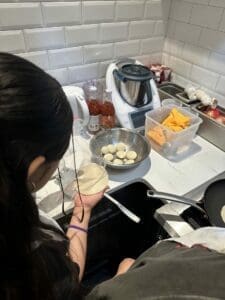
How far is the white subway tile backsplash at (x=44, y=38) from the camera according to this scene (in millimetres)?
879

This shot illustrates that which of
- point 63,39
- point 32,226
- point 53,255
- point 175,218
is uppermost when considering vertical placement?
point 63,39

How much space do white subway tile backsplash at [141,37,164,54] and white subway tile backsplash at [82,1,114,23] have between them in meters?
0.23

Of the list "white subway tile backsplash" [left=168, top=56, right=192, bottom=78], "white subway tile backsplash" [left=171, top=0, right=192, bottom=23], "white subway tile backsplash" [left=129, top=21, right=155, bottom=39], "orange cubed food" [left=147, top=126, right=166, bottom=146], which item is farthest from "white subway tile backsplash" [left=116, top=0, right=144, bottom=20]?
"orange cubed food" [left=147, top=126, right=166, bottom=146]

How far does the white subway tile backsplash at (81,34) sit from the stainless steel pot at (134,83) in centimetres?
16

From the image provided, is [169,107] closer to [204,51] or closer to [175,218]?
[204,51]

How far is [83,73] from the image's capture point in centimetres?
108

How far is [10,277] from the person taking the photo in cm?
42

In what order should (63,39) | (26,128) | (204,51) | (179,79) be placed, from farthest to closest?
1. (179,79)
2. (204,51)
3. (63,39)
4. (26,128)

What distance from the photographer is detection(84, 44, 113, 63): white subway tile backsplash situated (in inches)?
40.7

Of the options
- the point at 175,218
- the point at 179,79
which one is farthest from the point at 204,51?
the point at 175,218

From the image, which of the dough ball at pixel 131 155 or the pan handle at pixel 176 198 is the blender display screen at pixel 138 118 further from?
the pan handle at pixel 176 198

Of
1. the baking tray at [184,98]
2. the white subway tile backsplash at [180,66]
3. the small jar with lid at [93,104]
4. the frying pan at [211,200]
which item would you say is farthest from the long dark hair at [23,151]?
the white subway tile backsplash at [180,66]

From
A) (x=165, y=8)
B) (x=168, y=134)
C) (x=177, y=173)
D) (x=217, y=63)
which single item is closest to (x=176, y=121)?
(x=168, y=134)

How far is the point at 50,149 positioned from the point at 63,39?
699 millimetres
